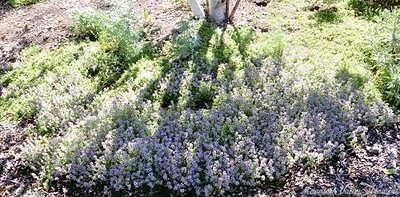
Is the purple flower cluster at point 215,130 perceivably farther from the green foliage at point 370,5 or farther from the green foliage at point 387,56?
the green foliage at point 370,5

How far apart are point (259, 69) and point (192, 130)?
1482mm

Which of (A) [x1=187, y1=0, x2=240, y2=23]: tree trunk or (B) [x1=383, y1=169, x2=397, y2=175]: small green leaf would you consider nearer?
(B) [x1=383, y1=169, x2=397, y2=175]: small green leaf

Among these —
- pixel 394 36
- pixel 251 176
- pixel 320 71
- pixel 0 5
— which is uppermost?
pixel 394 36

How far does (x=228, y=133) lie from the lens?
509 cm

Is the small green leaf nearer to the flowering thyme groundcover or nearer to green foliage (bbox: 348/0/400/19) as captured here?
the flowering thyme groundcover

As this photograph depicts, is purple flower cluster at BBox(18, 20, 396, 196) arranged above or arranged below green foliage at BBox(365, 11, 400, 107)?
below

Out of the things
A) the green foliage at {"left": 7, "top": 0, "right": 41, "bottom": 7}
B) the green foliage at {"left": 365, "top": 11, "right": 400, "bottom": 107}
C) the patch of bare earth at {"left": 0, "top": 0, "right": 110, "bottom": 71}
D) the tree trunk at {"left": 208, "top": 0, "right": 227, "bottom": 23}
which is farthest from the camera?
the green foliage at {"left": 7, "top": 0, "right": 41, "bottom": 7}

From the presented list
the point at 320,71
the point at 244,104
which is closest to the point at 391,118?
the point at 320,71

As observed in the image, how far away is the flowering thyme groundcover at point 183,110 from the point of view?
4.73 m

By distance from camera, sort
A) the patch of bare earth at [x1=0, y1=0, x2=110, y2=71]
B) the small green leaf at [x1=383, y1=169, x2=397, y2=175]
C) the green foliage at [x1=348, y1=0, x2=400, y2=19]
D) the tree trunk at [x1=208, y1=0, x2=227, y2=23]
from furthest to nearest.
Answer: the green foliage at [x1=348, y1=0, x2=400, y2=19]
the patch of bare earth at [x1=0, y1=0, x2=110, y2=71]
the tree trunk at [x1=208, y1=0, x2=227, y2=23]
the small green leaf at [x1=383, y1=169, x2=397, y2=175]

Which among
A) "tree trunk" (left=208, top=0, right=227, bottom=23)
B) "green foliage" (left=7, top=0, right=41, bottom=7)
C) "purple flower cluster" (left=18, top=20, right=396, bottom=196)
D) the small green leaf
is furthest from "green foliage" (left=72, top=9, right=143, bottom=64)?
the small green leaf

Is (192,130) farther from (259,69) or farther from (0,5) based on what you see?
(0,5)

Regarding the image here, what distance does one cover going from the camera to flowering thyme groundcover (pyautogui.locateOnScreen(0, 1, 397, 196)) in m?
4.73

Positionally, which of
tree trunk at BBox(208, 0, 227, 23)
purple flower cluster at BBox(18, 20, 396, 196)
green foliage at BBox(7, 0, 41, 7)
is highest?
tree trunk at BBox(208, 0, 227, 23)
